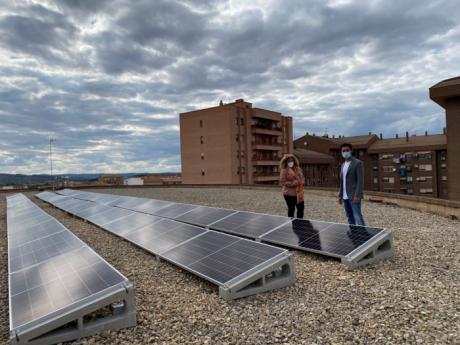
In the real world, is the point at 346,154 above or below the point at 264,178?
above

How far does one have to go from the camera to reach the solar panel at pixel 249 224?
8.20 meters

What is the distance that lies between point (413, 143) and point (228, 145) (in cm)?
4240

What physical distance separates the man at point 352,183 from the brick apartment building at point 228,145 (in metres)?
46.4

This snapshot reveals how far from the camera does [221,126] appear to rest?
56.5 m

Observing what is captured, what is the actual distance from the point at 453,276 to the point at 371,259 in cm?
130

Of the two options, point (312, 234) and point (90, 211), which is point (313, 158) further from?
point (312, 234)

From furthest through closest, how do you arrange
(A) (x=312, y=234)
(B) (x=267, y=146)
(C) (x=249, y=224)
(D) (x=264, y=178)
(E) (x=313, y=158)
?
1. (E) (x=313, y=158)
2. (B) (x=267, y=146)
3. (D) (x=264, y=178)
4. (C) (x=249, y=224)
5. (A) (x=312, y=234)

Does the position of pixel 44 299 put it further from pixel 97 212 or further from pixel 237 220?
pixel 97 212

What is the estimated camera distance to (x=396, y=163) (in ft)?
233

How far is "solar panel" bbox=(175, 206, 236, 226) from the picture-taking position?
10016 mm

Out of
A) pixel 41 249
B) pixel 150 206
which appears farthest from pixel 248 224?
pixel 150 206

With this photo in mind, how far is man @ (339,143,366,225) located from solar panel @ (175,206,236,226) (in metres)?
3.62

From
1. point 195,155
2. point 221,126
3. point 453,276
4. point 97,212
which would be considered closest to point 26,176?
point 195,155

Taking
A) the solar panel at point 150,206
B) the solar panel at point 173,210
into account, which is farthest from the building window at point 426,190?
the solar panel at point 173,210
